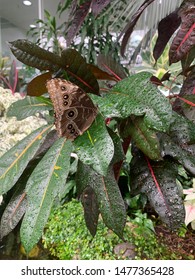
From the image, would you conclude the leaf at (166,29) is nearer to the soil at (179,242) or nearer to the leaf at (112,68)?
the leaf at (112,68)

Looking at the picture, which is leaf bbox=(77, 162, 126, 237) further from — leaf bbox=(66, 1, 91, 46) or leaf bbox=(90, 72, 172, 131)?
leaf bbox=(66, 1, 91, 46)

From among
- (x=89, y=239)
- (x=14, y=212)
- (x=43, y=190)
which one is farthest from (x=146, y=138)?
(x=89, y=239)

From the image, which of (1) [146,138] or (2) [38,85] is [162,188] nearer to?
(1) [146,138]

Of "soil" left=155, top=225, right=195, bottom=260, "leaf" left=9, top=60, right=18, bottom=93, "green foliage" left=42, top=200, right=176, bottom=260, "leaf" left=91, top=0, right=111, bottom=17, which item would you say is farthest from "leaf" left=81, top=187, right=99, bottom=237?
"leaf" left=9, top=60, right=18, bottom=93

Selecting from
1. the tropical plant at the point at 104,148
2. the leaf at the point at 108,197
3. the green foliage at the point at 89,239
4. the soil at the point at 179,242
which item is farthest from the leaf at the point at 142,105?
the soil at the point at 179,242
